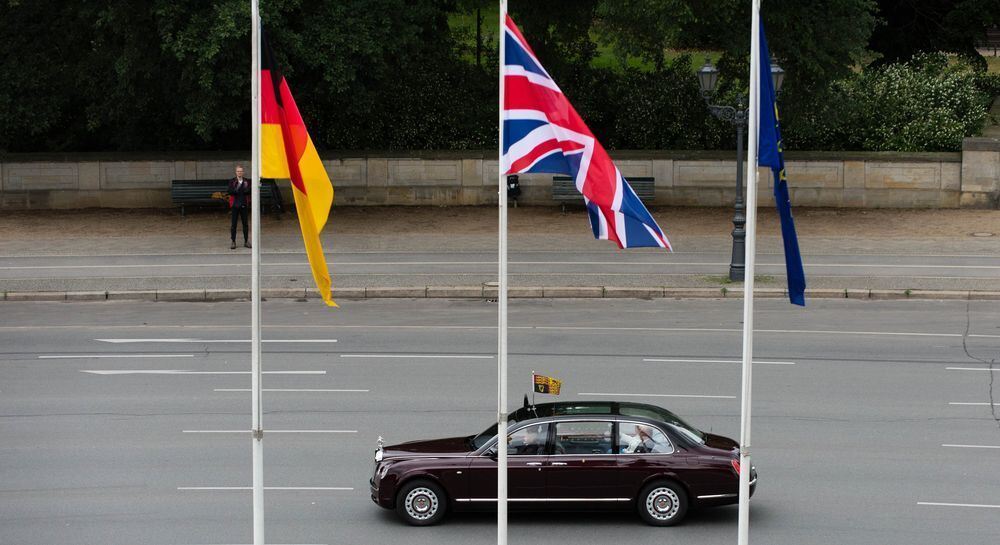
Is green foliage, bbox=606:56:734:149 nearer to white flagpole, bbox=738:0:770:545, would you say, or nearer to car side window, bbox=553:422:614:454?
car side window, bbox=553:422:614:454

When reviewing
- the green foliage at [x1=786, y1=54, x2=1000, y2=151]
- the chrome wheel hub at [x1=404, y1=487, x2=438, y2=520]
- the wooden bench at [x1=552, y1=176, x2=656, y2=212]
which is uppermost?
the green foliage at [x1=786, y1=54, x2=1000, y2=151]

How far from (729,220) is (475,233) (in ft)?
23.0

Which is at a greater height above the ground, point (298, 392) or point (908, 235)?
point (908, 235)

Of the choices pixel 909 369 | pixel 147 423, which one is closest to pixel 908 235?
pixel 909 369

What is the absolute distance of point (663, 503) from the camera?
12969mm

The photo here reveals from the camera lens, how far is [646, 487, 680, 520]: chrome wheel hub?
42.5ft

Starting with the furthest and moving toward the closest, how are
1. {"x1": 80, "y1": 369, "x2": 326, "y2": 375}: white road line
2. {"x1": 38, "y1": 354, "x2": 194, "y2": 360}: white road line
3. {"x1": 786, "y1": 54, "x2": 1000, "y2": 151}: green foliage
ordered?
{"x1": 786, "y1": 54, "x2": 1000, "y2": 151}: green foliage
{"x1": 38, "y1": 354, "x2": 194, "y2": 360}: white road line
{"x1": 80, "y1": 369, "x2": 326, "y2": 375}: white road line

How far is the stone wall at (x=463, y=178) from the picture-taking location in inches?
1390

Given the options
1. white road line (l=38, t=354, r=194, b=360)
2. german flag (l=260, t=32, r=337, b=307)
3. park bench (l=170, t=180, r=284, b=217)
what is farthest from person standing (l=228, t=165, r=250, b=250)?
german flag (l=260, t=32, r=337, b=307)

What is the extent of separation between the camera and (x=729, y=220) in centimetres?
3391

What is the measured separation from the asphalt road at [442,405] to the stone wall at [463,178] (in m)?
11.3

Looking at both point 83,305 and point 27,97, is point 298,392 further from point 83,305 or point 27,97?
point 27,97

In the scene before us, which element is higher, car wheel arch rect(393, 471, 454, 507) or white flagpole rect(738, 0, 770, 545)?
white flagpole rect(738, 0, 770, 545)

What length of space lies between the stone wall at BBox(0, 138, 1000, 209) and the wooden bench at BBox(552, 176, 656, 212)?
1.53ft
